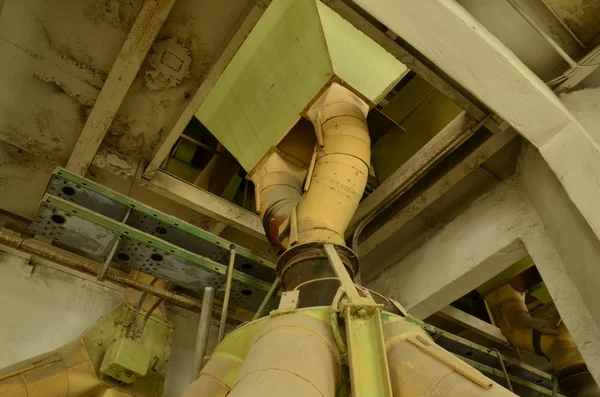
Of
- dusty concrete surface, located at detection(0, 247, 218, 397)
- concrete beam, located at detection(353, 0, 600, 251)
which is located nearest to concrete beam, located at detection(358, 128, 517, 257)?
concrete beam, located at detection(353, 0, 600, 251)

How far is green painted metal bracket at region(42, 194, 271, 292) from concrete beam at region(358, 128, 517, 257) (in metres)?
0.94

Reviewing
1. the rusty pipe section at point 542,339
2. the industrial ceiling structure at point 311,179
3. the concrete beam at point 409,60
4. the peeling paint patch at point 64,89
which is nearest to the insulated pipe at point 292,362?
the industrial ceiling structure at point 311,179

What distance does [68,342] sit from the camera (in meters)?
2.29

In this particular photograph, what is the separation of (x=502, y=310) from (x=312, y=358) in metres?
2.64

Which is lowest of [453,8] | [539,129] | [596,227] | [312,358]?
[312,358]

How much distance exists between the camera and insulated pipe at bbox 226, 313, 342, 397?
1094mm

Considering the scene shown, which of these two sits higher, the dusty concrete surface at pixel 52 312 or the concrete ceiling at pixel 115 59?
the concrete ceiling at pixel 115 59

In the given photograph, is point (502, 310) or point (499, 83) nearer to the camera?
point (499, 83)

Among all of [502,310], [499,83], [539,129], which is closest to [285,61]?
[499,83]

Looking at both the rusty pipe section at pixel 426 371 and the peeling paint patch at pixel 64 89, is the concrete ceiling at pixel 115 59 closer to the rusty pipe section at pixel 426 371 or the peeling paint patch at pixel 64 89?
the peeling paint patch at pixel 64 89

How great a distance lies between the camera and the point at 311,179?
1967 millimetres

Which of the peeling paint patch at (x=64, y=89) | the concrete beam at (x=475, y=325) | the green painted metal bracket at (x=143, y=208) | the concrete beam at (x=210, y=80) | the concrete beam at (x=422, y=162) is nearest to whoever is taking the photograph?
the green painted metal bracket at (x=143, y=208)

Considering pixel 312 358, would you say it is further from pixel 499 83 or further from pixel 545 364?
pixel 545 364

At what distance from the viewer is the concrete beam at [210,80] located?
2.24 m
